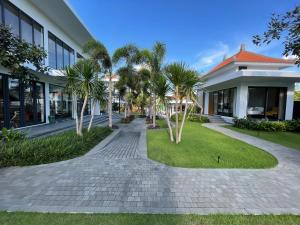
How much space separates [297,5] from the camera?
4.65 metres

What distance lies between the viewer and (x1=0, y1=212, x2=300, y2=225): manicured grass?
2.63 m

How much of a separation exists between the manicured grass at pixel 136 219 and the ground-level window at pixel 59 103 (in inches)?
445

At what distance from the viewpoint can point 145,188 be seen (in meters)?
3.73

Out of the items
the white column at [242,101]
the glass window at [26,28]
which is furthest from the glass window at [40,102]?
the white column at [242,101]

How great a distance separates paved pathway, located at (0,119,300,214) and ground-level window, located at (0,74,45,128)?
5.56 metres

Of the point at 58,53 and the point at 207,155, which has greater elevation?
the point at 58,53

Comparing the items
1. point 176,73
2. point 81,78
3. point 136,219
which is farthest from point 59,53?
A: point 136,219

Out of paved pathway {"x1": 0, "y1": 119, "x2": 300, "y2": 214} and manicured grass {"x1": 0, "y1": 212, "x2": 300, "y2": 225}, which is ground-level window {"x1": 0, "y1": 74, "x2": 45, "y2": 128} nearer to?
paved pathway {"x1": 0, "y1": 119, "x2": 300, "y2": 214}

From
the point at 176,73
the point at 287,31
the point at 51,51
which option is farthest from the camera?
the point at 51,51

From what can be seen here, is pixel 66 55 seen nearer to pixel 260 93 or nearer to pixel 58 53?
pixel 58 53

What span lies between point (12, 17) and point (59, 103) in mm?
7037

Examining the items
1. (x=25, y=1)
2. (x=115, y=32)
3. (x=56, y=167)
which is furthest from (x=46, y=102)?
(x=115, y=32)

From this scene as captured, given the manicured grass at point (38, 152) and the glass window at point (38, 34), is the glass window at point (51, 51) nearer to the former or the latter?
the glass window at point (38, 34)

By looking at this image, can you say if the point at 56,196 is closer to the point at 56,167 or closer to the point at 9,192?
the point at 9,192
